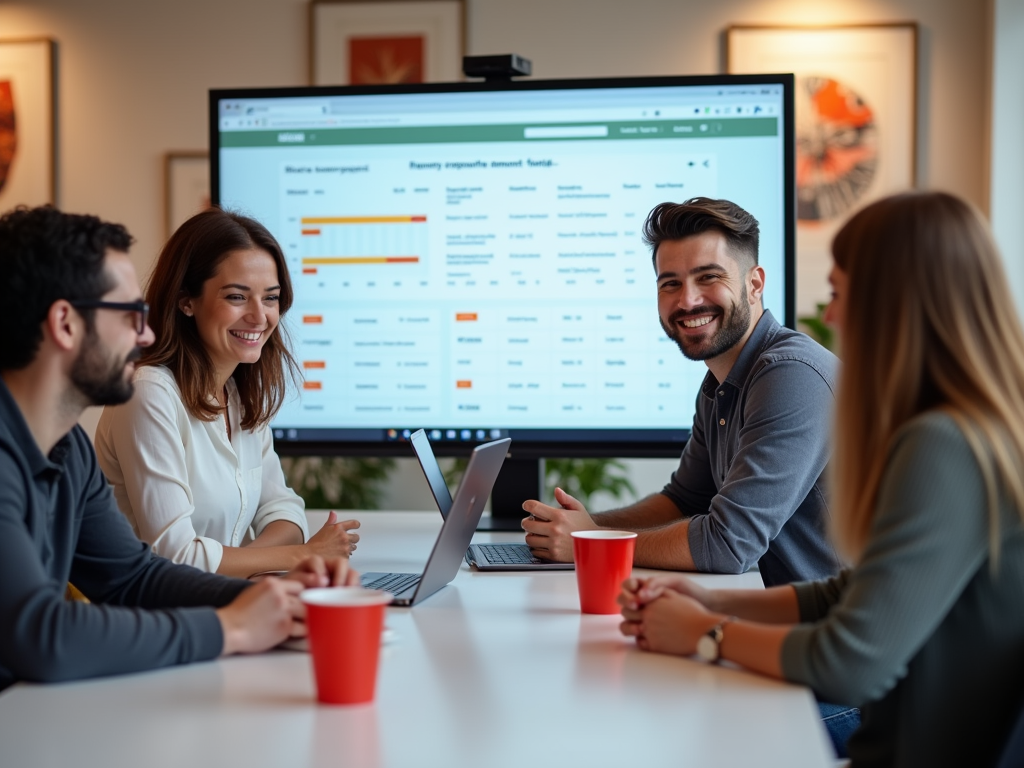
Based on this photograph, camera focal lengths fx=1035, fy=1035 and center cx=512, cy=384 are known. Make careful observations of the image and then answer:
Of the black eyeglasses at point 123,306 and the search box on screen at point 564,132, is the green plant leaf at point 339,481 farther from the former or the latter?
the black eyeglasses at point 123,306

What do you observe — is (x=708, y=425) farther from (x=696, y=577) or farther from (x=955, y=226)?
(x=955, y=226)

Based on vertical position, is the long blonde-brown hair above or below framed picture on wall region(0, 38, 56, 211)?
below

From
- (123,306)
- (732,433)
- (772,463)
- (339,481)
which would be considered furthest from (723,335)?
(339,481)

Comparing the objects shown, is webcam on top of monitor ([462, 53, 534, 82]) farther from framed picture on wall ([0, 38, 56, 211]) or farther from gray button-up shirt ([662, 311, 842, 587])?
framed picture on wall ([0, 38, 56, 211])

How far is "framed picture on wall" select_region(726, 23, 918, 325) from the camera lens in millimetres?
3885

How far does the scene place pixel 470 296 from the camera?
2387 mm

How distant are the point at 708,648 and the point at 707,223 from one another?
1071 mm

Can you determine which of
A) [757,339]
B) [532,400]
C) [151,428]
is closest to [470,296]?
[532,400]

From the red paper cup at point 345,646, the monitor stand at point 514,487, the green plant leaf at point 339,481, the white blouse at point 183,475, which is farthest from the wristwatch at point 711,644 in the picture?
the green plant leaf at point 339,481

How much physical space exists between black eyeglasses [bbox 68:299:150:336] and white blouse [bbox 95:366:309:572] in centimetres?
49

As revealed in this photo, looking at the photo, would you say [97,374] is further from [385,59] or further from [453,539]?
[385,59]

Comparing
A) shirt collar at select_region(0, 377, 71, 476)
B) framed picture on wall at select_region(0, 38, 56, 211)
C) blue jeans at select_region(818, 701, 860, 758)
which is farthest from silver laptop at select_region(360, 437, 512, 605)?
framed picture on wall at select_region(0, 38, 56, 211)

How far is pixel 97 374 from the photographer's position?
4.12 feet

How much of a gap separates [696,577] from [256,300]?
3.24 ft
